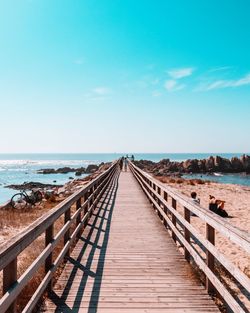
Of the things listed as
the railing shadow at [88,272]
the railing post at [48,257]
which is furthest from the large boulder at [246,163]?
the railing post at [48,257]

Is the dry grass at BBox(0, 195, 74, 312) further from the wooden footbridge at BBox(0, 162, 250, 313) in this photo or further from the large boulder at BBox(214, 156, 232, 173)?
the large boulder at BBox(214, 156, 232, 173)

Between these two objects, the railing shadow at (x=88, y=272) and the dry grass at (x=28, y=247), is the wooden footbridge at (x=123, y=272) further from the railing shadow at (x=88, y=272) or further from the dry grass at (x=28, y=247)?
the dry grass at (x=28, y=247)

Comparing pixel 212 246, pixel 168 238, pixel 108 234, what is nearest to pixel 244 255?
pixel 168 238

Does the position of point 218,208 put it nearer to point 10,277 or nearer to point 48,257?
point 48,257

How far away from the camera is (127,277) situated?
537 cm

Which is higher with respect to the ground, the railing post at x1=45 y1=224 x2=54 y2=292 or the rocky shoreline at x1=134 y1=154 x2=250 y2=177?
the railing post at x1=45 y1=224 x2=54 y2=292

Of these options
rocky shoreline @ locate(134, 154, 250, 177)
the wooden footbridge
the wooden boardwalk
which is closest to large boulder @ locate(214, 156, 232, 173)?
rocky shoreline @ locate(134, 154, 250, 177)

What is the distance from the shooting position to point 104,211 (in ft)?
39.9

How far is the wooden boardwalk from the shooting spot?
432 centimetres

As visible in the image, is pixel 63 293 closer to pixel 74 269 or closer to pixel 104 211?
pixel 74 269

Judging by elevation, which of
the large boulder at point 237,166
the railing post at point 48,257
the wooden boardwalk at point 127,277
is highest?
the railing post at point 48,257

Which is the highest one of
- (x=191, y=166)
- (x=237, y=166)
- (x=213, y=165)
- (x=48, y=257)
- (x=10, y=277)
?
(x=10, y=277)

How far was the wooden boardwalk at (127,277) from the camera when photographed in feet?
14.2

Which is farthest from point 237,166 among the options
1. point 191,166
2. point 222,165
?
point 191,166
